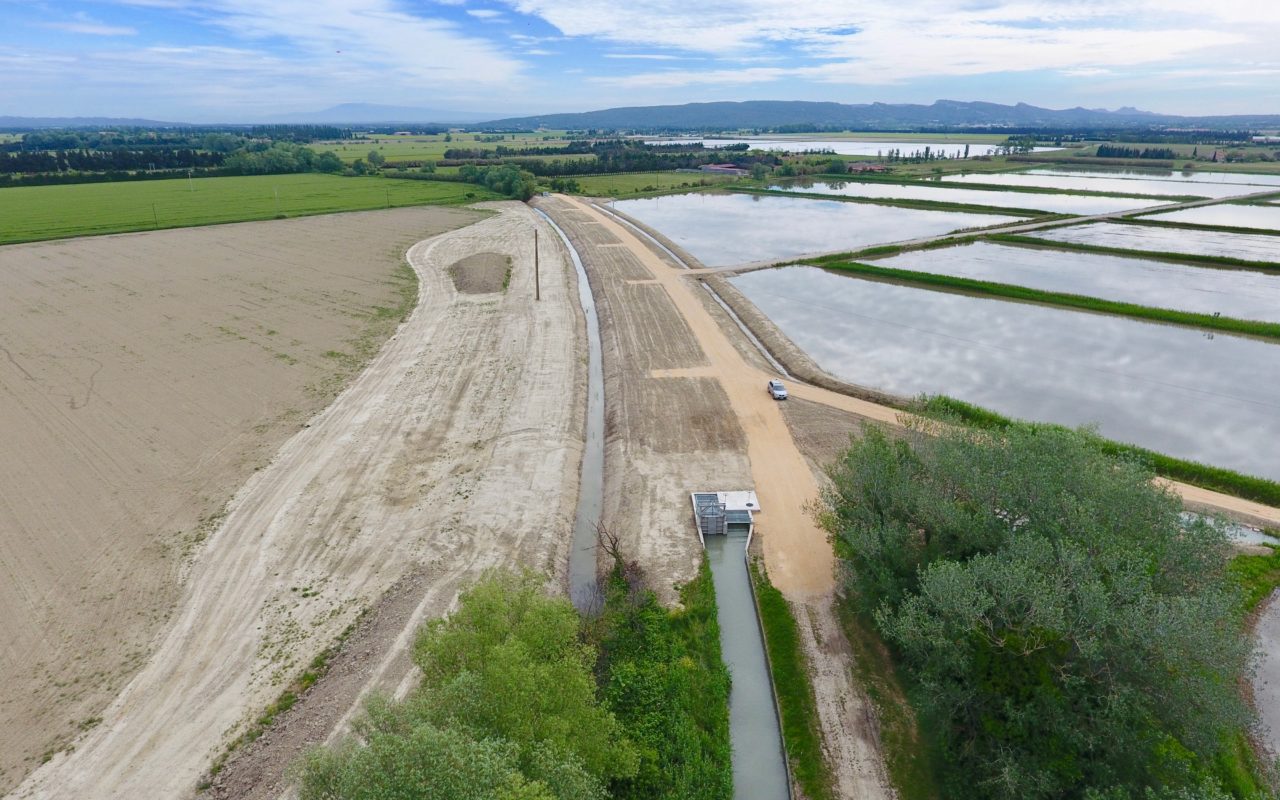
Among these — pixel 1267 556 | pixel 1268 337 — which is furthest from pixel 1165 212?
pixel 1267 556

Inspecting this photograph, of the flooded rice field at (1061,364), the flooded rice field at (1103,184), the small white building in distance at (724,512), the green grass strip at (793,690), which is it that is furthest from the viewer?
the flooded rice field at (1103,184)

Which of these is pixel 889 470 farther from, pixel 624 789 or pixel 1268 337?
pixel 1268 337

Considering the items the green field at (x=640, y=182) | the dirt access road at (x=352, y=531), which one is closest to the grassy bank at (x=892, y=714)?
Result: the dirt access road at (x=352, y=531)

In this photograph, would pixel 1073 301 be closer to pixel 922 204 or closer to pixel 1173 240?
pixel 1173 240

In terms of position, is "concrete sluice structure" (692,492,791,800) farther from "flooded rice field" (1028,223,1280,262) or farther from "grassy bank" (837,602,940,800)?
"flooded rice field" (1028,223,1280,262)

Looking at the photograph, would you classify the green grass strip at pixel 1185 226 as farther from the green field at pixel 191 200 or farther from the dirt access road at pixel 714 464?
the green field at pixel 191 200

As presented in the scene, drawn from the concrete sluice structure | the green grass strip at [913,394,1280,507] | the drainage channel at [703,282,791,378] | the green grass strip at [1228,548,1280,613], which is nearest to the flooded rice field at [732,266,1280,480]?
Result: the green grass strip at [913,394,1280,507]
